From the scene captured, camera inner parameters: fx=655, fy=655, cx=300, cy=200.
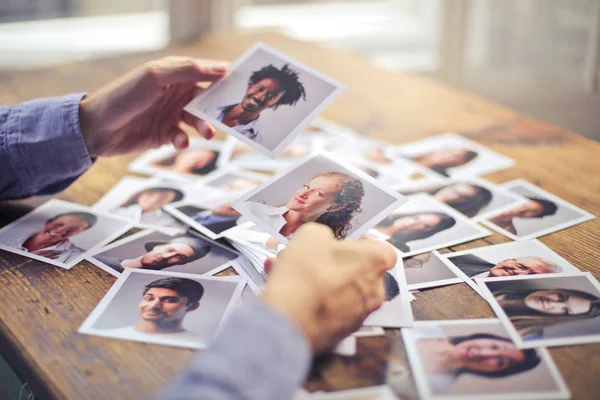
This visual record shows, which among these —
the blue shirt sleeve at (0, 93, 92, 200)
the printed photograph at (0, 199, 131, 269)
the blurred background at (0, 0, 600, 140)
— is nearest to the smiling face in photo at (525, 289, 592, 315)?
the printed photograph at (0, 199, 131, 269)

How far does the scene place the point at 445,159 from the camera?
1.42 metres

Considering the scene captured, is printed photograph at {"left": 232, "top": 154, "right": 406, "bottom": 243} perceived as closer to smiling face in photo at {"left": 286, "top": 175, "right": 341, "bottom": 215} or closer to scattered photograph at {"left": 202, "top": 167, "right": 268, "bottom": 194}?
smiling face in photo at {"left": 286, "top": 175, "right": 341, "bottom": 215}

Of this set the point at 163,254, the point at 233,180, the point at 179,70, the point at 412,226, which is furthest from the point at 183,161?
the point at 412,226

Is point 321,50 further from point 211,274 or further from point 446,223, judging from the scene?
point 211,274

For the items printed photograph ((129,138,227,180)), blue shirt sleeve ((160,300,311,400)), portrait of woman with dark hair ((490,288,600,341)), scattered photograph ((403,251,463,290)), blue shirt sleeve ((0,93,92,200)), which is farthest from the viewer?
printed photograph ((129,138,227,180))

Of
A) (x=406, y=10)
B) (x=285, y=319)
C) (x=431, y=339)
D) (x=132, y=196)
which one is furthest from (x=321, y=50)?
(x=406, y=10)

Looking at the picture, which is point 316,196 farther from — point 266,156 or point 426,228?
point 266,156

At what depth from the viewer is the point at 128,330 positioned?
2.89 feet

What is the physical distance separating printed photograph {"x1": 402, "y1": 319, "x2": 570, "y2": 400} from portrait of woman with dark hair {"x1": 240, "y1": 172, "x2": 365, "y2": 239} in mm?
213

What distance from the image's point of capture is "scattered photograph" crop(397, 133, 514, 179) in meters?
1.37

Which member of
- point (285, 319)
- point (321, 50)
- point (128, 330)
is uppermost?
point (321, 50)

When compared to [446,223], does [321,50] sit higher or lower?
higher

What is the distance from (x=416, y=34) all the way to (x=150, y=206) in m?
3.21

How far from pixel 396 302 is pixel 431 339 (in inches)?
3.6
